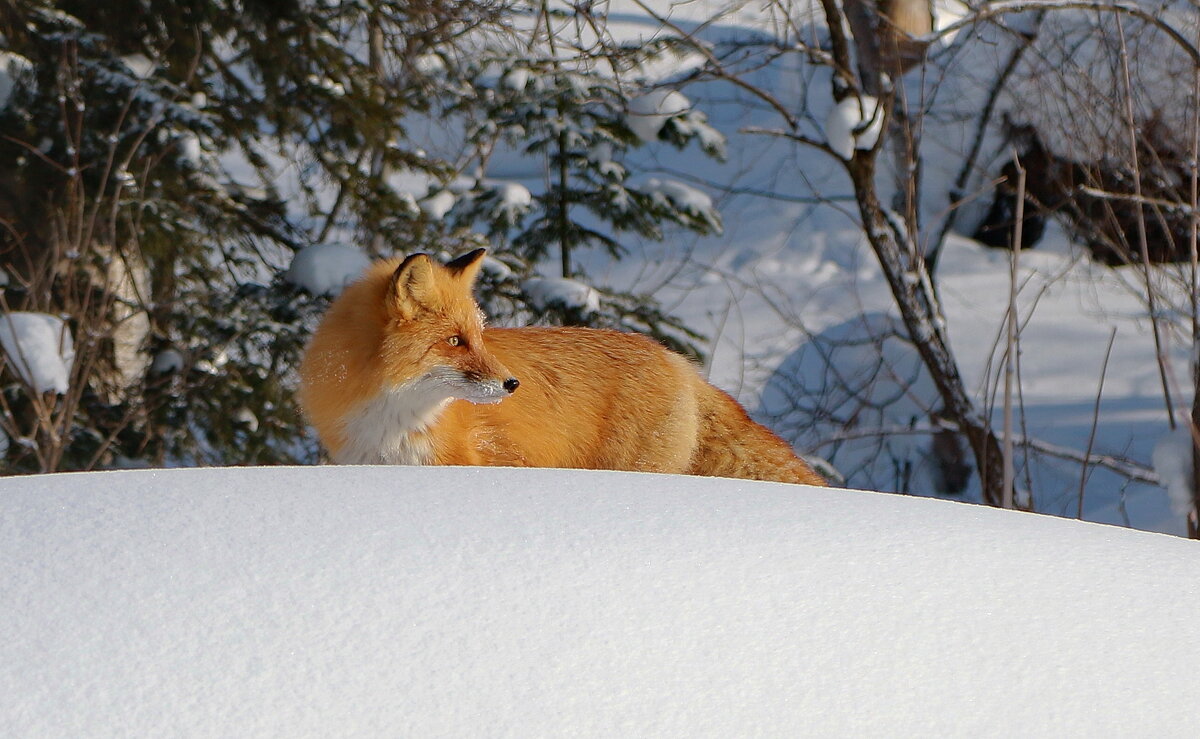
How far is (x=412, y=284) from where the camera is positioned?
3.55 metres

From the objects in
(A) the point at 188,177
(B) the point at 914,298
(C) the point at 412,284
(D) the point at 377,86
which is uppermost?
(D) the point at 377,86

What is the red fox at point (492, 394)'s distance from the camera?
3518 millimetres

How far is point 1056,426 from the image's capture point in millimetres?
11734

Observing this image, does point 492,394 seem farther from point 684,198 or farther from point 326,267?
point 684,198

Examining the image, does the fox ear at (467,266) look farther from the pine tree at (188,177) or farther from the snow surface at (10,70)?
the snow surface at (10,70)

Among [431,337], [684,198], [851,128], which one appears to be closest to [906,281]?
[851,128]

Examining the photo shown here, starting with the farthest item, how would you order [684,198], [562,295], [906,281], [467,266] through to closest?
[684,198], [562,295], [906,281], [467,266]

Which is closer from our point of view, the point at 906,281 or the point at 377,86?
the point at 906,281

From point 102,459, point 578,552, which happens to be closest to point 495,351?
point 578,552

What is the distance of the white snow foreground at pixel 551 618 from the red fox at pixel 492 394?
161cm

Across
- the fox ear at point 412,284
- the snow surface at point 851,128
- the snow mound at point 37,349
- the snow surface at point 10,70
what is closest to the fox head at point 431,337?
the fox ear at point 412,284

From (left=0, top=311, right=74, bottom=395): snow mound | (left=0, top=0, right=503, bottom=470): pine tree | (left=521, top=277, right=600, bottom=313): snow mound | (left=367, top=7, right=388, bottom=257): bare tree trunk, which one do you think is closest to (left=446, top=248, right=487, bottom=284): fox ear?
(left=0, top=311, right=74, bottom=395): snow mound

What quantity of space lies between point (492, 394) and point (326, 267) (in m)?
4.73

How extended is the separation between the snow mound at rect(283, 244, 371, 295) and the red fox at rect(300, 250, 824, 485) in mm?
3734
